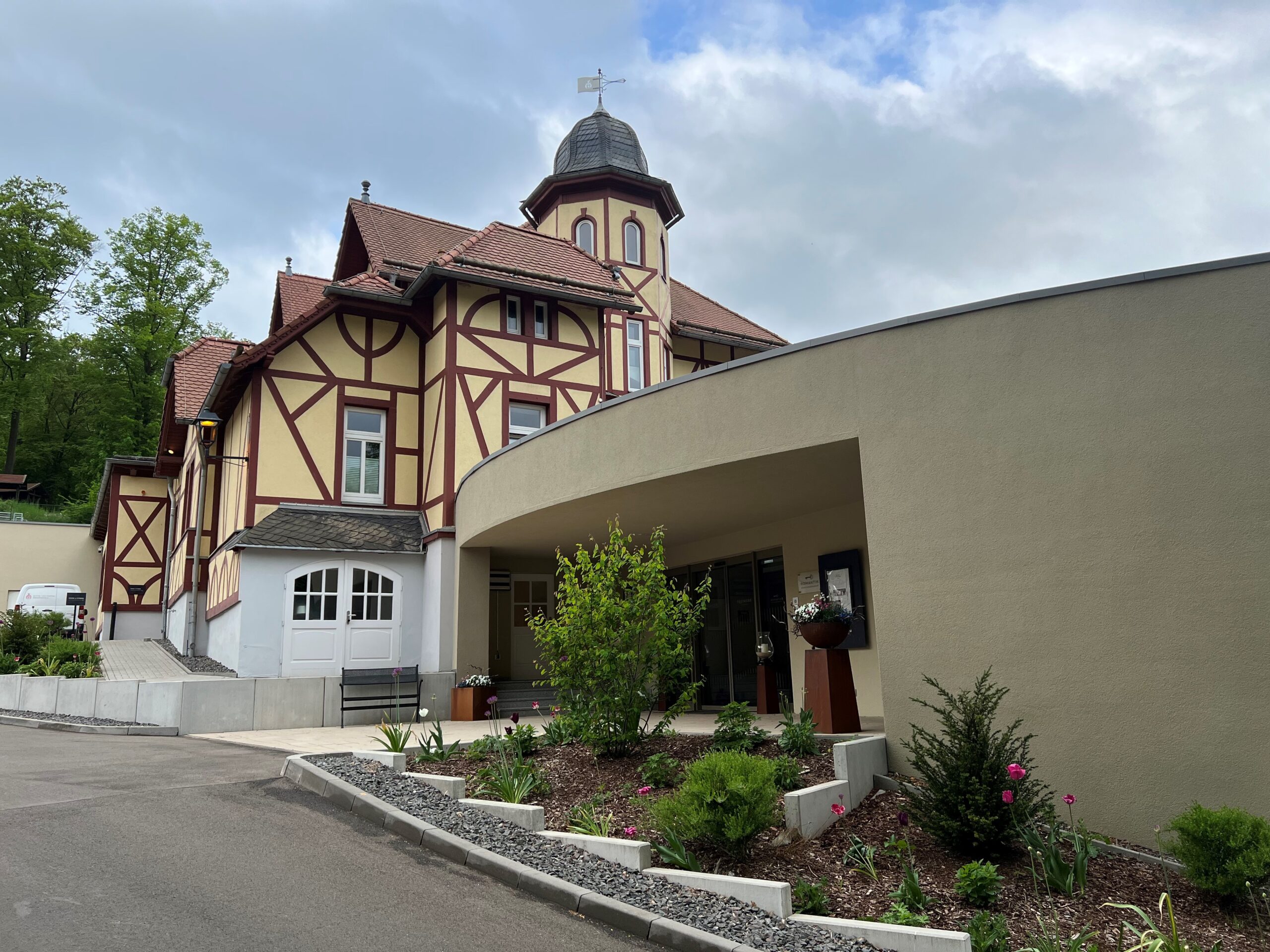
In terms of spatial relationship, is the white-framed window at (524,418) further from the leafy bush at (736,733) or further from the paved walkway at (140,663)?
the leafy bush at (736,733)

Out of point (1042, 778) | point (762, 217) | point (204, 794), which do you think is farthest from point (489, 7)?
point (762, 217)

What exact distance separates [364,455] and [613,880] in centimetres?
1214

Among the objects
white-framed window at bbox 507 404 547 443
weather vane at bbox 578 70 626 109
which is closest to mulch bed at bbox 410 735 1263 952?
white-framed window at bbox 507 404 547 443

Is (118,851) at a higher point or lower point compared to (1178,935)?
higher

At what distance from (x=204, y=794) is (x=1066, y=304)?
7542 millimetres

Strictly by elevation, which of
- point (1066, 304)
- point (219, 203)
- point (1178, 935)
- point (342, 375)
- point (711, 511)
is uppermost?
point (219, 203)

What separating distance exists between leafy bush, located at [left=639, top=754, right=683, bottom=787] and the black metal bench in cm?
605

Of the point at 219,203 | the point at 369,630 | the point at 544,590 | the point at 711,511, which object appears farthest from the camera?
the point at 219,203

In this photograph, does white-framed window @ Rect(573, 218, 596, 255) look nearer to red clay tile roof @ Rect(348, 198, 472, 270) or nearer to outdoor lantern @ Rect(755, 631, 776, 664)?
red clay tile roof @ Rect(348, 198, 472, 270)

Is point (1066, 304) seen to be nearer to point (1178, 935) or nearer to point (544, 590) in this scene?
point (1178, 935)

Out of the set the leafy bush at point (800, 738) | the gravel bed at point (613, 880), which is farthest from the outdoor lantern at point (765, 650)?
the gravel bed at point (613, 880)

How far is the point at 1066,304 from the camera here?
7070 mm

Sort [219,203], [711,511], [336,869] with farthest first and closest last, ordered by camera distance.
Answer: [219,203], [711,511], [336,869]

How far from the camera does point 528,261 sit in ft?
55.5
